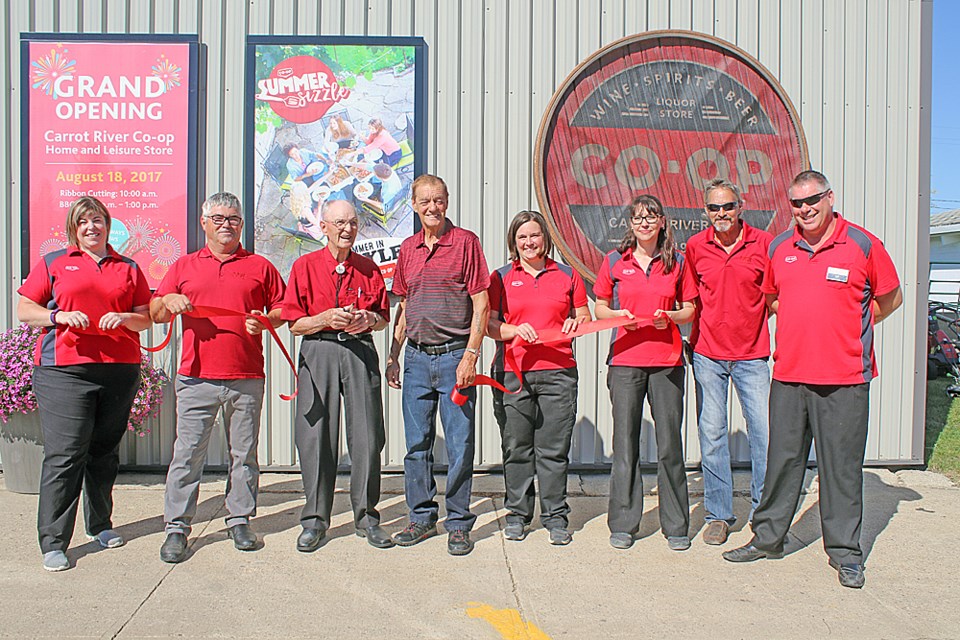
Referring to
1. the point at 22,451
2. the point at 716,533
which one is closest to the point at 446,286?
the point at 716,533

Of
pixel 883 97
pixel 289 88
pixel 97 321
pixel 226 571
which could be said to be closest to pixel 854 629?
pixel 226 571

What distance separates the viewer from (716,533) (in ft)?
14.6

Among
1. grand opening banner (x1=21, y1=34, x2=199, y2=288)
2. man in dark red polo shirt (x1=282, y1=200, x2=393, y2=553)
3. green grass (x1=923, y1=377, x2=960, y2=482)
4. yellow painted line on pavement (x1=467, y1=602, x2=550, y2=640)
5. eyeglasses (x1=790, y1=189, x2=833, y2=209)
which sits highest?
grand opening banner (x1=21, y1=34, x2=199, y2=288)

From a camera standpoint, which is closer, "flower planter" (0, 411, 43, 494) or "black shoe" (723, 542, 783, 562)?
"black shoe" (723, 542, 783, 562)

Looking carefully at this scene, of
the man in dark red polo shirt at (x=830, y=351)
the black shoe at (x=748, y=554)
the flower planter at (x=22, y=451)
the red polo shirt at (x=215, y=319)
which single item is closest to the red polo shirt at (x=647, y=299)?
the man in dark red polo shirt at (x=830, y=351)

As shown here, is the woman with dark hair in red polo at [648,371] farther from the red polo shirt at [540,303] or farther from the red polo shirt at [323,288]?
the red polo shirt at [323,288]

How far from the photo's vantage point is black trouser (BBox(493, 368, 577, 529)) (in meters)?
4.41

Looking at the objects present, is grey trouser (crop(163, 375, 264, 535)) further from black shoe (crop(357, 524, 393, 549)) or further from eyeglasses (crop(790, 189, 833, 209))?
eyeglasses (crop(790, 189, 833, 209))

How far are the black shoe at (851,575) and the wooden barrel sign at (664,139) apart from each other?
2.66 meters

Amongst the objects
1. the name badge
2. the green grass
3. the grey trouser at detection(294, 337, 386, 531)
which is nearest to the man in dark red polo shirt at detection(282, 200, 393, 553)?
the grey trouser at detection(294, 337, 386, 531)

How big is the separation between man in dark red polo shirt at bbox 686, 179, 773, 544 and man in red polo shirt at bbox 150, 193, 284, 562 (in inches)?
91.6

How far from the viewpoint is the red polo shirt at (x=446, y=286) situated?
13.9ft

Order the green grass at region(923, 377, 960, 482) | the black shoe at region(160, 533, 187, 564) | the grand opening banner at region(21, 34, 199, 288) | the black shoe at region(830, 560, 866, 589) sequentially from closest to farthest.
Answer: the black shoe at region(830, 560, 866, 589) < the black shoe at region(160, 533, 187, 564) < the grand opening banner at region(21, 34, 199, 288) < the green grass at region(923, 377, 960, 482)

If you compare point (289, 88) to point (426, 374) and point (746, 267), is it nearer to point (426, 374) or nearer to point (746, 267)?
point (426, 374)
